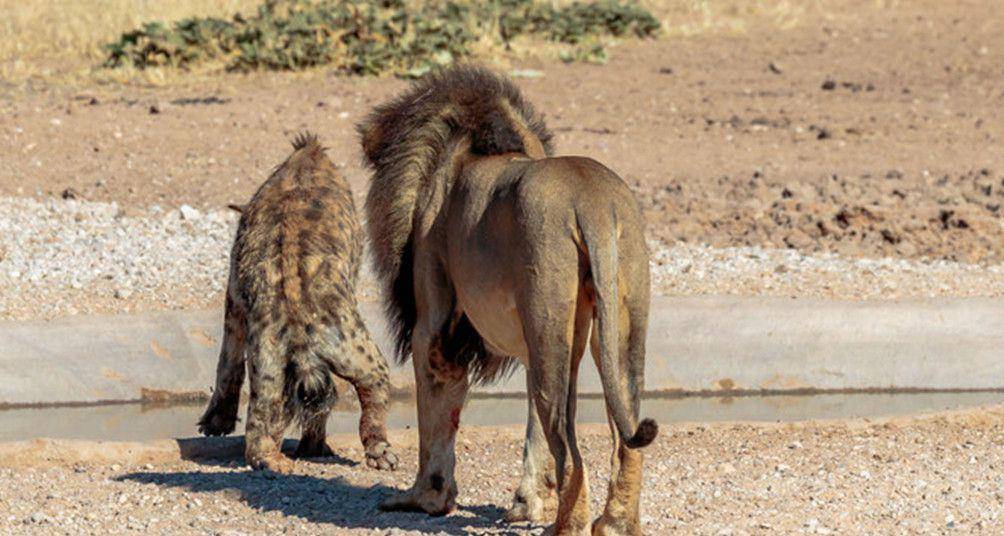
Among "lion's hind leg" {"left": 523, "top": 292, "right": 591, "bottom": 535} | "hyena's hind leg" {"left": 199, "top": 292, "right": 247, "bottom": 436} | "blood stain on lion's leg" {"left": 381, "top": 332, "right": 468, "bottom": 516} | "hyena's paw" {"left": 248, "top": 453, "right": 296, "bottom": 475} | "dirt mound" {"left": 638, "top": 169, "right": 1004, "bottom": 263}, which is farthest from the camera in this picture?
"dirt mound" {"left": 638, "top": 169, "right": 1004, "bottom": 263}

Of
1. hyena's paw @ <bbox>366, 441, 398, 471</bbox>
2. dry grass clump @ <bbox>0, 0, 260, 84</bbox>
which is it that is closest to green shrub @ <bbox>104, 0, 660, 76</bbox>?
dry grass clump @ <bbox>0, 0, 260, 84</bbox>

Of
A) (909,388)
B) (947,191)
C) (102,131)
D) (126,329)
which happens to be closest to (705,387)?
(909,388)

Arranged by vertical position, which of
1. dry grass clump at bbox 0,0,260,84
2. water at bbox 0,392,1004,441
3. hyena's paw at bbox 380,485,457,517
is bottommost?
water at bbox 0,392,1004,441

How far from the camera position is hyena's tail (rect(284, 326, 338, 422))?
26.2 ft

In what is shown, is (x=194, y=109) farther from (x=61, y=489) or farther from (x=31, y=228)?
(x=61, y=489)

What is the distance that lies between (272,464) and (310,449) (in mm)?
396

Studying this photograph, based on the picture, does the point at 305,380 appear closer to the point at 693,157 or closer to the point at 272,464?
the point at 272,464

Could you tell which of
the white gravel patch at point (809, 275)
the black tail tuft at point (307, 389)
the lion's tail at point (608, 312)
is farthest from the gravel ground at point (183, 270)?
the lion's tail at point (608, 312)

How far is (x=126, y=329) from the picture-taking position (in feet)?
33.7

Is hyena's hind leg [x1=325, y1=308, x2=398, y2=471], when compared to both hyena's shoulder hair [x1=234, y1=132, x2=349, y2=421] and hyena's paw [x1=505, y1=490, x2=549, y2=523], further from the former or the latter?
hyena's paw [x1=505, y1=490, x2=549, y2=523]

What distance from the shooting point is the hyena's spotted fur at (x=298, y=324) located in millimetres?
7980

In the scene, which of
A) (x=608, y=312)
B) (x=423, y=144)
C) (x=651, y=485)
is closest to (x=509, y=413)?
(x=651, y=485)

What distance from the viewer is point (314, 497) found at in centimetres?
741

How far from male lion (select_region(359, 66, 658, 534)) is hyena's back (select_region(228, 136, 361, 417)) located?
0.84 m
